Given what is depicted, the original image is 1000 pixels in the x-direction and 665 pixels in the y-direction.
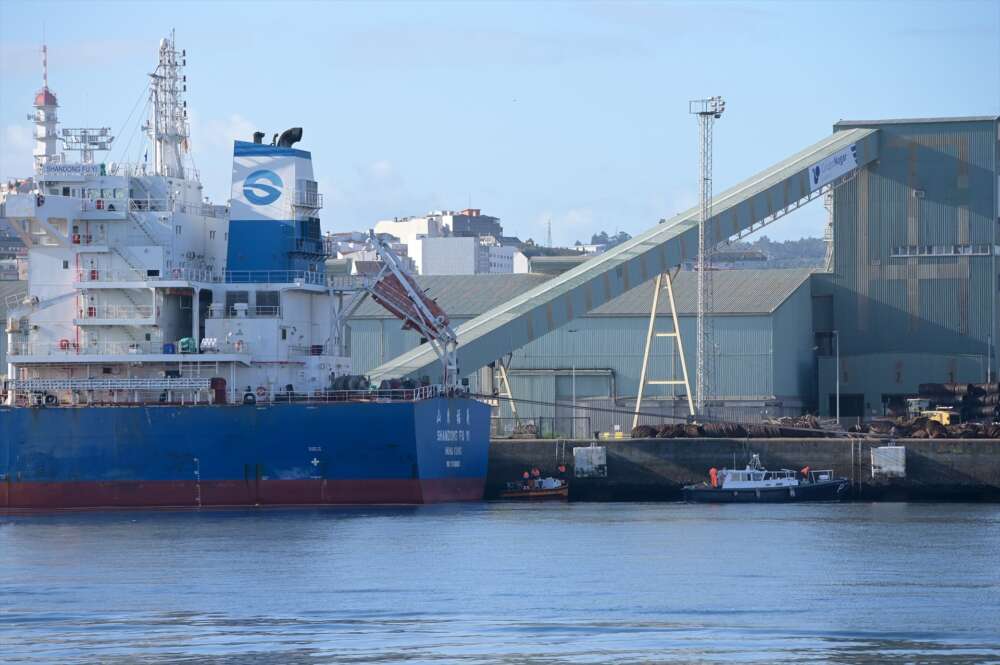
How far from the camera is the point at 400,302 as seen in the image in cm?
5778

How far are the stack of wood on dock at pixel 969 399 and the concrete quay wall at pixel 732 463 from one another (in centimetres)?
1004

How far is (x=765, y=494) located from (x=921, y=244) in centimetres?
2256

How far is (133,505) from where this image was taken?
177 ft

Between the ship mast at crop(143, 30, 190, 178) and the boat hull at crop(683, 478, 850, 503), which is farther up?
the ship mast at crop(143, 30, 190, 178)

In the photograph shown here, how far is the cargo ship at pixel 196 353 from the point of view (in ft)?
175

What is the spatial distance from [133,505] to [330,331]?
8.61 meters

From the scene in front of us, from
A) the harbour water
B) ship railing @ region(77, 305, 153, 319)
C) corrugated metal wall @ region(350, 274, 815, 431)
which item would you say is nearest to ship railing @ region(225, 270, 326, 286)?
ship railing @ region(77, 305, 153, 319)

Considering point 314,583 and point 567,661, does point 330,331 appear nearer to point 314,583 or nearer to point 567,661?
point 314,583

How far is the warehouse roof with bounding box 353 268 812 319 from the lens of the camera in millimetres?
78125

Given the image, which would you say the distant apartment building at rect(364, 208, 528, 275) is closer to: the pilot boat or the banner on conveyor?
the banner on conveyor

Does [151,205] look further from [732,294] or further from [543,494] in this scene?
[732,294]

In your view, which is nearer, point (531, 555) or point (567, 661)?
point (567, 661)

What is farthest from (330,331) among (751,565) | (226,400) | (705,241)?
(751,565)

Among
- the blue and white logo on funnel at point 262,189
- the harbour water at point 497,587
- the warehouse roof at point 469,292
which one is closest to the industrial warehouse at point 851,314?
the warehouse roof at point 469,292
